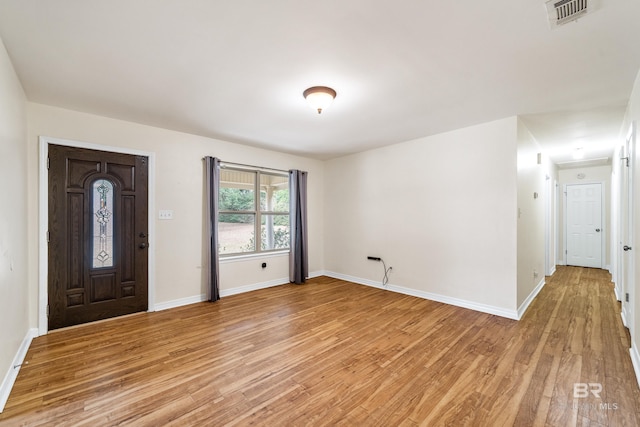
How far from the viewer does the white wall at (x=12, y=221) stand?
1.98m

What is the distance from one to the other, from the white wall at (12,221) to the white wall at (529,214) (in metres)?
4.99

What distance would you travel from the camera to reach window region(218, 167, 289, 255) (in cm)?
465

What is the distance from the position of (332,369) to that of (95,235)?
318 cm

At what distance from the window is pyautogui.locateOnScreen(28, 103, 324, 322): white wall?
26cm

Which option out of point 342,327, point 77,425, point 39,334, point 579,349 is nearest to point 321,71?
point 342,327

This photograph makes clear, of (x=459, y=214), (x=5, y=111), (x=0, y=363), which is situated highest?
(x=5, y=111)

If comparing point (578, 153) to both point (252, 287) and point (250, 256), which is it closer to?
point (250, 256)

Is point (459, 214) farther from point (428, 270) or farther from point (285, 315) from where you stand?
point (285, 315)

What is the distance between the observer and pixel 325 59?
2.19m

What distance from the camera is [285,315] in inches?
141

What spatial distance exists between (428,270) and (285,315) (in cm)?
226

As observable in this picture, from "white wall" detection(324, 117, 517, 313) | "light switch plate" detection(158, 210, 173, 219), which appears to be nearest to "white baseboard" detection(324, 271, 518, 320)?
"white wall" detection(324, 117, 517, 313)
